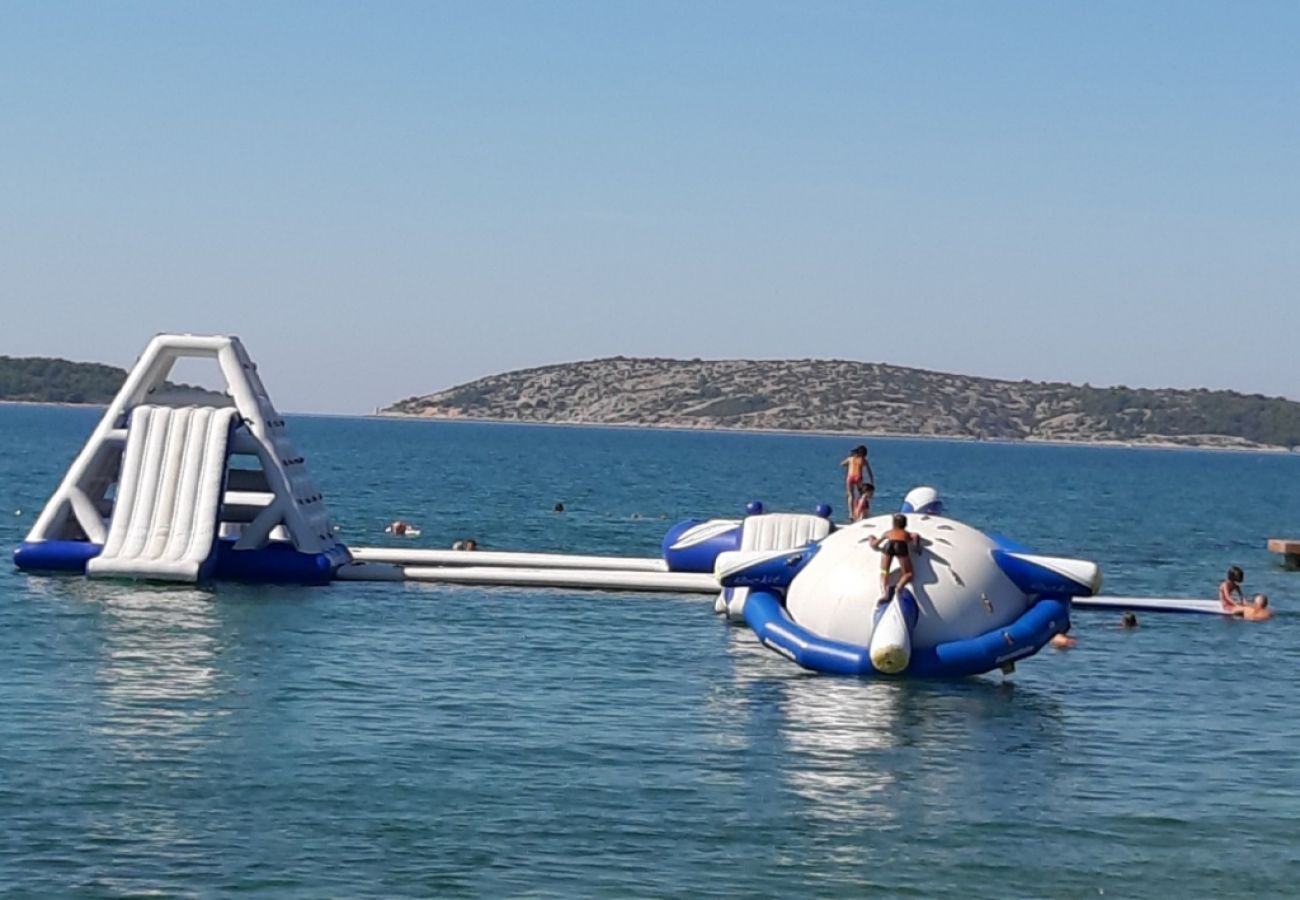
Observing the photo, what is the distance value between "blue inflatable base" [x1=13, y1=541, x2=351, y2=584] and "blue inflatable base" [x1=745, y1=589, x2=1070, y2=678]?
1309 cm

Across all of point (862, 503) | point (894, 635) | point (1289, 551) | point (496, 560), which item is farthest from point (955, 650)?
point (1289, 551)

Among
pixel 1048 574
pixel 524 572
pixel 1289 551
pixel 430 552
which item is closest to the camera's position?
pixel 1048 574

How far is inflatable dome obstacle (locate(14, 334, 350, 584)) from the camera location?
35312 mm

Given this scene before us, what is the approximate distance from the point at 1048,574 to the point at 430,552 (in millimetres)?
18328

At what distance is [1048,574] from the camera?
85.5 ft

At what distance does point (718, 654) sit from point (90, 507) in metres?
13.6

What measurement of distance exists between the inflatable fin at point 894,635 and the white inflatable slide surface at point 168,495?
1446 centimetres

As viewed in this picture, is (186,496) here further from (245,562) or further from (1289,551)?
(1289,551)

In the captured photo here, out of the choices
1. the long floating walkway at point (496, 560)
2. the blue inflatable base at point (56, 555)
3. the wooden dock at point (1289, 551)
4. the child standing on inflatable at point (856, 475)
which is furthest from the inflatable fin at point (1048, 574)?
the wooden dock at point (1289, 551)

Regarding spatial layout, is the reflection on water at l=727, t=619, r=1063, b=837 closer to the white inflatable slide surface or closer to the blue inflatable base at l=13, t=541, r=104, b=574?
the white inflatable slide surface

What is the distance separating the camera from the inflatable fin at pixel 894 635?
81.8 ft

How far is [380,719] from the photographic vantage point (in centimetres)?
2278

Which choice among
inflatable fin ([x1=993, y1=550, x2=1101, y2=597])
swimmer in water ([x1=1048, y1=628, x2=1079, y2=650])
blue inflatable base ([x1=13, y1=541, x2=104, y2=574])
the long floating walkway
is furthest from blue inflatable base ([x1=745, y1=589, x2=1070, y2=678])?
blue inflatable base ([x1=13, y1=541, x2=104, y2=574])

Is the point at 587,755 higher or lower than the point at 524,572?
lower
